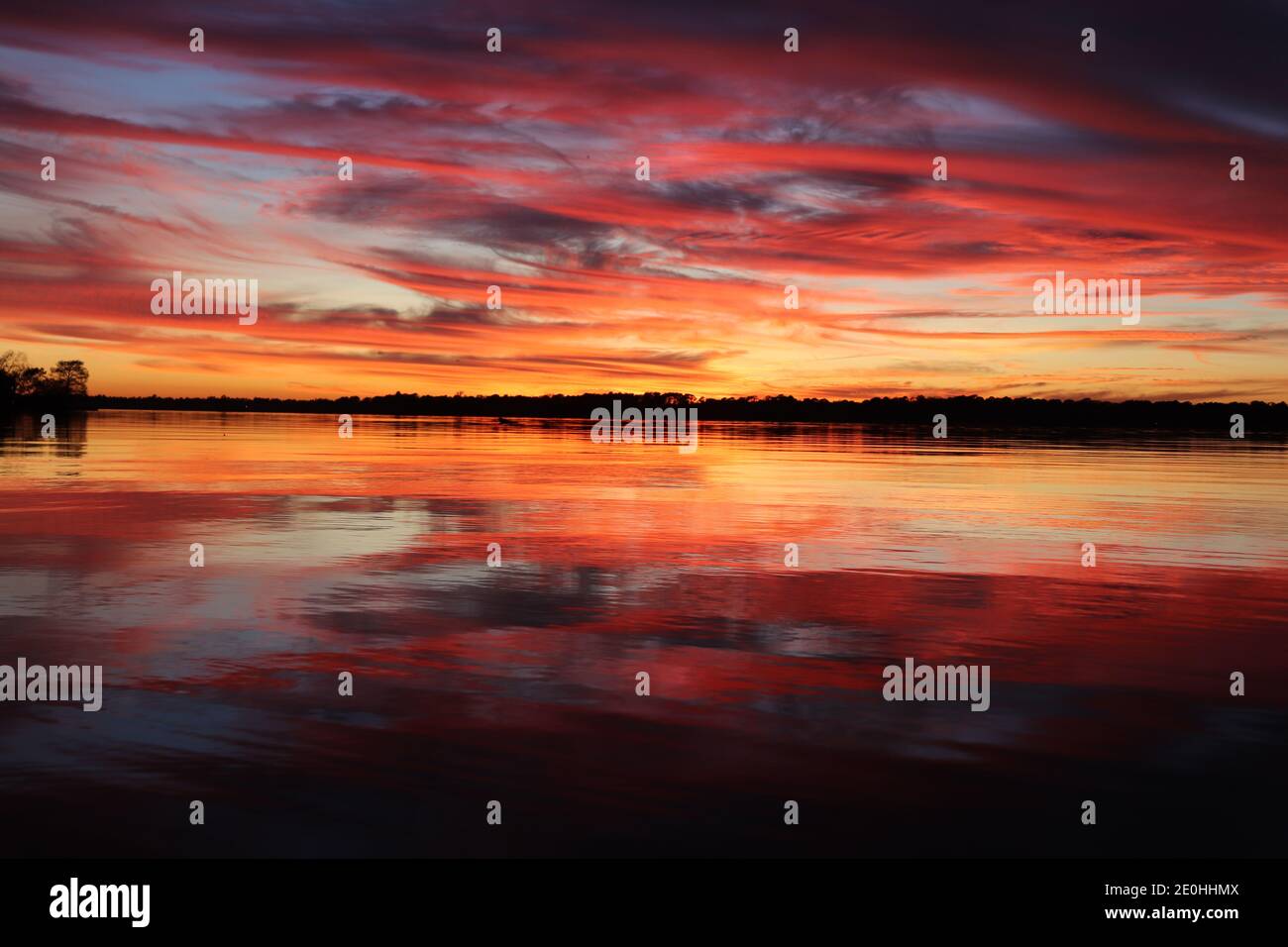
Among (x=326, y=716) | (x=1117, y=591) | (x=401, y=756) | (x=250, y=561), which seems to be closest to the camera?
(x=401, y=756)

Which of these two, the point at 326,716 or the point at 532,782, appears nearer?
the point at 532,782

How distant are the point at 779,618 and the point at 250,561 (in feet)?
37.7

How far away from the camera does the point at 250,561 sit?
22984 millimetres

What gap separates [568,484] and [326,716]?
110 ft

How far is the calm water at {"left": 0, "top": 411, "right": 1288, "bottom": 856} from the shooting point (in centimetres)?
961

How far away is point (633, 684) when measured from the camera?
1393 centimetres

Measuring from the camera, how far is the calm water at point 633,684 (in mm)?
9609

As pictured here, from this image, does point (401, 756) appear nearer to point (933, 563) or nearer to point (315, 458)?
point (933, 563)

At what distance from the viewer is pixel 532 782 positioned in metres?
10.4
